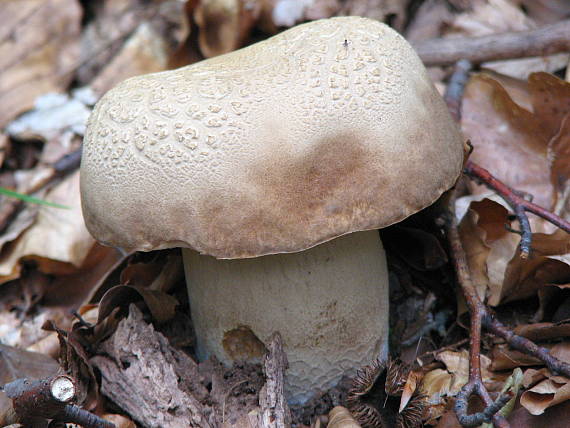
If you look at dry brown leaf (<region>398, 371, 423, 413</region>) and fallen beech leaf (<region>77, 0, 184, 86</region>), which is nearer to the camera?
dry brown leaf (<region>398, 371, 423, 413</region>)

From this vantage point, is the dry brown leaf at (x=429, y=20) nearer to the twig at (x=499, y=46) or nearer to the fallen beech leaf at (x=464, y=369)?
the twig at (x=499, y=46)

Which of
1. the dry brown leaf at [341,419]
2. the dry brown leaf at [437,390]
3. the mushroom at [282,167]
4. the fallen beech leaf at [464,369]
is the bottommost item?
the fallen beech leaf at [464,369]

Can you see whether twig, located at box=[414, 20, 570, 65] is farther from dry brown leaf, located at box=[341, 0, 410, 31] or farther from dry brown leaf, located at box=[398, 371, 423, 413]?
dry brown leaf, located at box=[398, 371, 423, 413]

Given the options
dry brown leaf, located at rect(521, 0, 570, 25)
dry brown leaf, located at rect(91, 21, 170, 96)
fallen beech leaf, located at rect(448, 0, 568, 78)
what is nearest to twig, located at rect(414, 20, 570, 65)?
fallen beech leaf, located at rect(448, 0, 568, 78)

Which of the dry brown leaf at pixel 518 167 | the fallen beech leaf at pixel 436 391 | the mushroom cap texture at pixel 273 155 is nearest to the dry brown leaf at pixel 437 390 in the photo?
the fallen beech leaf at pixel 436 391

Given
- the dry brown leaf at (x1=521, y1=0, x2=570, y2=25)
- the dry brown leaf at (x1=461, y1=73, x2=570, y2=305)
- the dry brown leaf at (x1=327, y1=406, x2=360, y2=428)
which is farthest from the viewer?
the dry brown leaf at (x1=521, y1=0, x2=570, y2=25)

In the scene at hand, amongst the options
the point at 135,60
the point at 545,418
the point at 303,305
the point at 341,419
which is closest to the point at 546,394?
the point at 545,418
